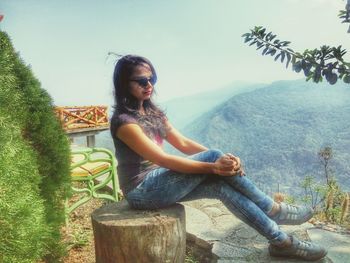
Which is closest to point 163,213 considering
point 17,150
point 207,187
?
point 207,187

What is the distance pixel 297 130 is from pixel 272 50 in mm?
186919

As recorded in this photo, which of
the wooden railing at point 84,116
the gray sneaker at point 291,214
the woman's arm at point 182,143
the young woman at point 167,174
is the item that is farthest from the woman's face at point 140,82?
the wooden railing at point 84,116

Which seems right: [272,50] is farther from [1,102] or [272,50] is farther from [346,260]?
[1,102]

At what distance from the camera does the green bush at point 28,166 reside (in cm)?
191

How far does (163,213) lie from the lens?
2.82 m

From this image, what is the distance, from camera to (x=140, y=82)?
118 inches

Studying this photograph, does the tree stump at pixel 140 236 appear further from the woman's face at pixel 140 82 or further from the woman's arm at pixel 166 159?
the woman's face at pixel 140 82

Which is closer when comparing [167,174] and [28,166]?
[28,166]

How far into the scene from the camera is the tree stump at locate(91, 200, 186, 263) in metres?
2.62

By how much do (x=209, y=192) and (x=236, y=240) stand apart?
1219mm

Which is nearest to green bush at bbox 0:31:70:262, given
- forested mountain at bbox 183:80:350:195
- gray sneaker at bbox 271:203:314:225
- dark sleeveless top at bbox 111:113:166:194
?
dark sleeveless top at bbox 111:113:166:194

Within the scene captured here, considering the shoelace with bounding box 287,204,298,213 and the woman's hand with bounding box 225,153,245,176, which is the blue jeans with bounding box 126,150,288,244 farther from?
the shoelace with bounding box 287,204,298,213

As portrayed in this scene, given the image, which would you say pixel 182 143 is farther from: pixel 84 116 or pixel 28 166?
pixel 84 116

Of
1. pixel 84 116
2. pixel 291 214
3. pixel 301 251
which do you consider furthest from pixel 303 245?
pixel 84 116
